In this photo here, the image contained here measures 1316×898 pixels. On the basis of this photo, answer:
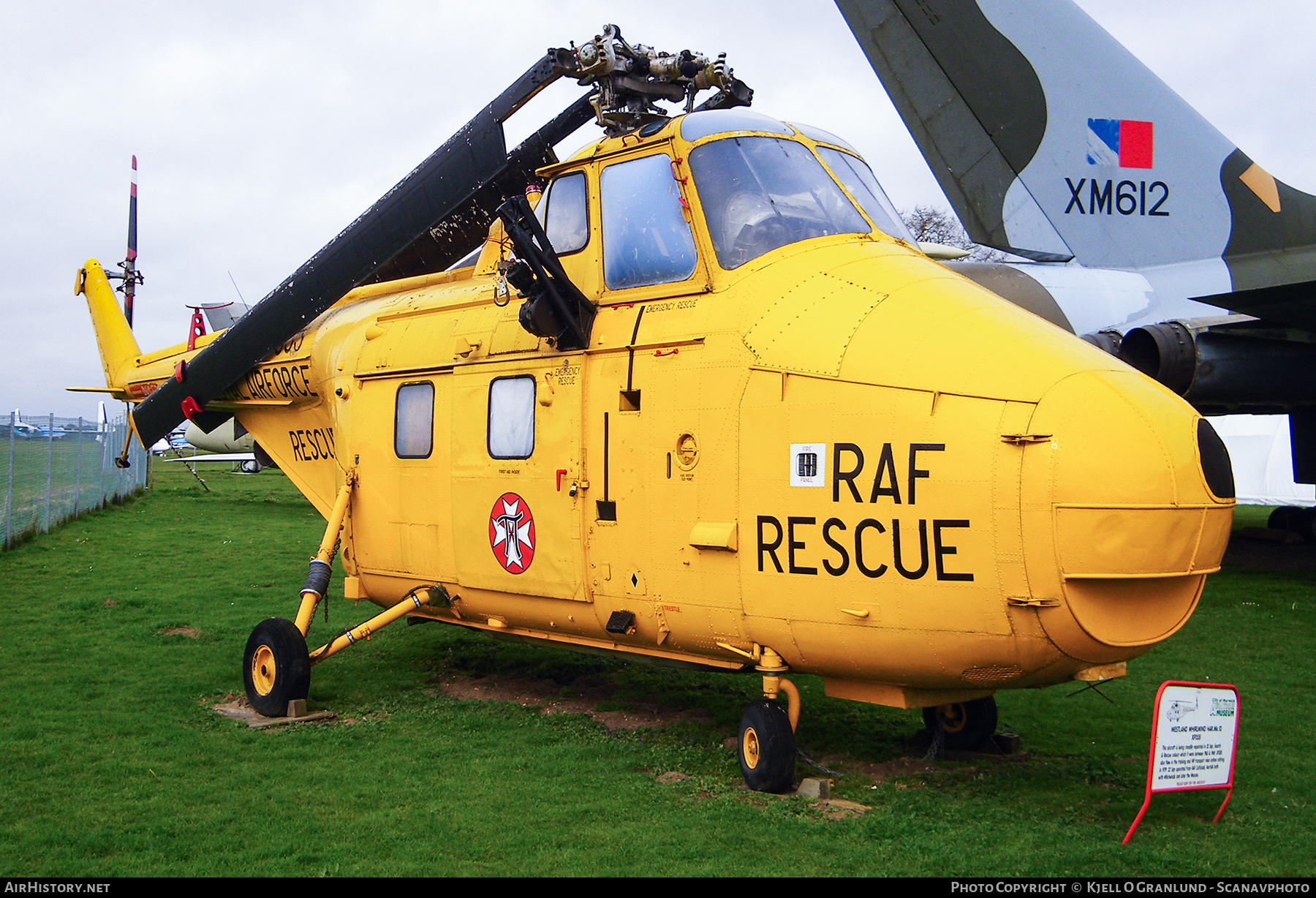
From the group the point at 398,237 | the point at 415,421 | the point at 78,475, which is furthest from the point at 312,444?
the point at 78,475

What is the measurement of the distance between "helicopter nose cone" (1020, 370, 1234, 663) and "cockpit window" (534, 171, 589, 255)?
3.40 m

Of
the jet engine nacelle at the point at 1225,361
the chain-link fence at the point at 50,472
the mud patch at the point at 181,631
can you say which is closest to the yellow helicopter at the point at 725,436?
the mud patch at the point at 181,631

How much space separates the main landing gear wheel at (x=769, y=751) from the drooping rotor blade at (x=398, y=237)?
178 inches

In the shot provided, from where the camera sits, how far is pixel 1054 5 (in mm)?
12438

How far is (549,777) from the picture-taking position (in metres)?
6.00

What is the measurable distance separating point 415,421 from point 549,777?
3.07 metres

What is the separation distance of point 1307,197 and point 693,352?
10841 mm

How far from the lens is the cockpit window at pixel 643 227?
6160 millimetres

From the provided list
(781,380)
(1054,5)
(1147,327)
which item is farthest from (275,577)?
(1054,5)

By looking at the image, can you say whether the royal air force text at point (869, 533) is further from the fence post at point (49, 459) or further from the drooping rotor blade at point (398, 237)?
the fence post at point (49, 459)

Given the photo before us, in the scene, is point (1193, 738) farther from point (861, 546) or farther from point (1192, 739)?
point (861, 546)

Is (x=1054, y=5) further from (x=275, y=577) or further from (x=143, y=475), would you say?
(x=143, y=475)

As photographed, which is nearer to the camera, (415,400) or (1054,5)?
(415,400)
